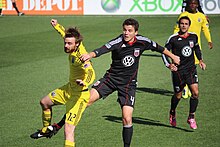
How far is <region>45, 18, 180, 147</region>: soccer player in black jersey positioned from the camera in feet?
32.1

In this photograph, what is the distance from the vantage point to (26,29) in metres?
29.5

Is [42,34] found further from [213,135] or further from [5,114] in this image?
[213,135]

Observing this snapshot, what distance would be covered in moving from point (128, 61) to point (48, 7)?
2707 cm

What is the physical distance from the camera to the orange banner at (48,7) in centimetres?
3603

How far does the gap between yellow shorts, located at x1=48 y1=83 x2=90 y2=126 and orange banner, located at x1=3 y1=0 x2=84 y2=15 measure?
26.6 meters

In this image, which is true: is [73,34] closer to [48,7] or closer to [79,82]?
[79,82]

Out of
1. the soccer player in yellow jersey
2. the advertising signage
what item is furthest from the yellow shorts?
the advertising signage

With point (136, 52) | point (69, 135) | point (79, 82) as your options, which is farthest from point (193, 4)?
point (69, 135)

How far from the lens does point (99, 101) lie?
46.9 feet

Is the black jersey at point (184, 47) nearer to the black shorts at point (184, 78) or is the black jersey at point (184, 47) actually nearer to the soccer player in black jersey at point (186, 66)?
Answer: the soccer player in black jersey at point (186, 66)

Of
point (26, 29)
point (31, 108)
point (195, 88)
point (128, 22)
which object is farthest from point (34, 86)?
point (26, 29)

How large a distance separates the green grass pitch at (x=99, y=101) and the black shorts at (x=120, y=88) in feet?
3.34

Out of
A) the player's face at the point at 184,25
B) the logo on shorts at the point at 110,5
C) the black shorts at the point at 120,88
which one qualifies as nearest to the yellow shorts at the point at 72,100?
the black shorts at the point at 120,88

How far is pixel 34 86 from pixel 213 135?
6390 mm
